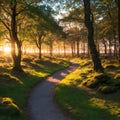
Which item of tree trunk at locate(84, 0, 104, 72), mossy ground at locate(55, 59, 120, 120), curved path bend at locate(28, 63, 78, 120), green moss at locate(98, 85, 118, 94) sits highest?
tree trunk at locate(84, 0, 104, 72)

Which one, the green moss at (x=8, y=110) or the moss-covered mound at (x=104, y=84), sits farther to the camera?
the moss-covered mound at (x=104, y=84)

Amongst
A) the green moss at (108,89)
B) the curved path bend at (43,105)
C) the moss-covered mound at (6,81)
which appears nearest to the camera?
the curved path bend at (43,105)

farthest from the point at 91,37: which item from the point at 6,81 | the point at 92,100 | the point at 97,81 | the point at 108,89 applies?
the point at 92,100

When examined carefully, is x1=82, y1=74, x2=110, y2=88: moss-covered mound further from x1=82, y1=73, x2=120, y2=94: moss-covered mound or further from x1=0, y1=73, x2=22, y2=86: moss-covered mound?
x1=0, y1=73, x2=22, y2=86: moss-covered mound

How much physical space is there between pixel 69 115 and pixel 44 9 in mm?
21885

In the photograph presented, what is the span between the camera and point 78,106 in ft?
59.9

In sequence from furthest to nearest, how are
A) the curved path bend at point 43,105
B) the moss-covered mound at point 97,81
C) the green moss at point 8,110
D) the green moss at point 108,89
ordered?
the moss-covered mound at point 97,81 → the green moss at point 108,89 → the curved path bend at point 43,105 → the green moss at point 8,110

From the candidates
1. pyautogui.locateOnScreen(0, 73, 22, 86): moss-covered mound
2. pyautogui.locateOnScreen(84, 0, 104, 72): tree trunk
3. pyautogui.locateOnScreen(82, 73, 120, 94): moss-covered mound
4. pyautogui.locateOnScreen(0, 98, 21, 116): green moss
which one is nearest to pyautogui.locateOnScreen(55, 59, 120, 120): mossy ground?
pyautogui.locateOnScreen(82, 73, 120, 94): moss-covered mound

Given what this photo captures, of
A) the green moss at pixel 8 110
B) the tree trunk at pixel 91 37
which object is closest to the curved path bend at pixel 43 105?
the green moss at pixel 8 110

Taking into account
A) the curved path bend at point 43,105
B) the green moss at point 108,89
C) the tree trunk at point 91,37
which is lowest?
the curved path bend at point 43,105

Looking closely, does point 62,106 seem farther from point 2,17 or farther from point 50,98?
point 2,17

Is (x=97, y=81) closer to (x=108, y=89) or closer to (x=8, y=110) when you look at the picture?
(x=108, y=89)

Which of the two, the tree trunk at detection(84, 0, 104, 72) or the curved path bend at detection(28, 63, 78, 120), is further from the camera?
the tree trunk at detection(84, 0, 104, 72)

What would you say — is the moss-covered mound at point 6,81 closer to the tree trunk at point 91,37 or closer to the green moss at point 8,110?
the tree trunk at point 91,37
